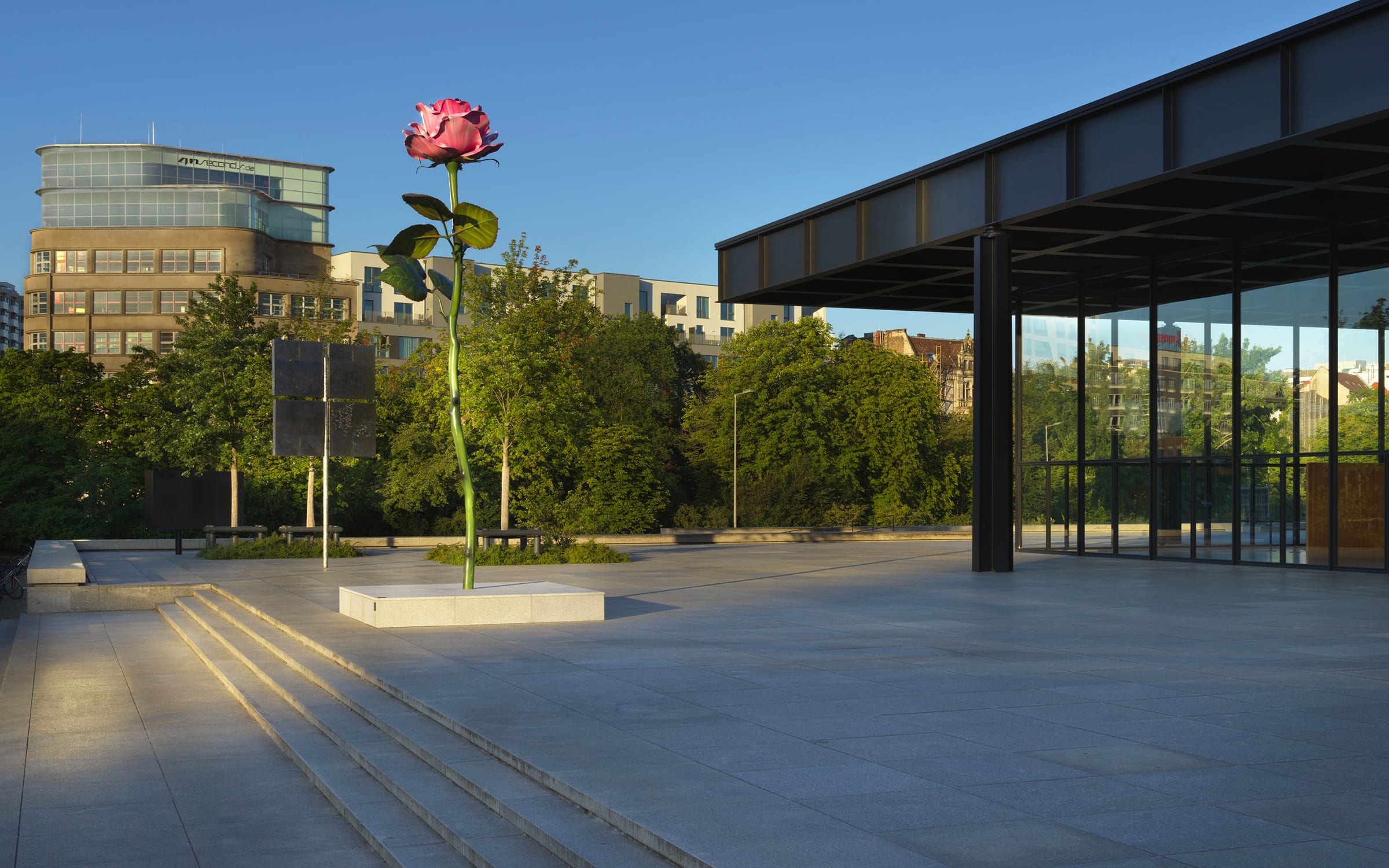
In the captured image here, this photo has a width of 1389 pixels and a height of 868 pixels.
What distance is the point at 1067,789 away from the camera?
6.31 metres

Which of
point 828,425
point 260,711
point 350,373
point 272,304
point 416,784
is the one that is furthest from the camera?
point 272,304

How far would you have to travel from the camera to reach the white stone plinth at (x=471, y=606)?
14.5 m

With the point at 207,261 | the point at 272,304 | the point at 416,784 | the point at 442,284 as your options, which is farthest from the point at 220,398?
the point at 207,261

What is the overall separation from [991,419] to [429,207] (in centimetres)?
1383

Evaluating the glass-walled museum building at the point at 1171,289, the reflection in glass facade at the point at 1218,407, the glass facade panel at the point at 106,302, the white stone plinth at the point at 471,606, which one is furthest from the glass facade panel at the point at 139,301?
the white stone plinth at the point at 471,606

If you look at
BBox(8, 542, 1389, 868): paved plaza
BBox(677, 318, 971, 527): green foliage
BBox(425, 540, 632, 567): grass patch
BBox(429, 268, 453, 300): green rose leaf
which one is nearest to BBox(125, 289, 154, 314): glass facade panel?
BBox(677, 318, 971, 527): green foliage

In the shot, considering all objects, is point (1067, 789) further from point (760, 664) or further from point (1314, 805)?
point (760, 664)

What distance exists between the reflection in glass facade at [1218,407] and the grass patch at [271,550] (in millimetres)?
18057

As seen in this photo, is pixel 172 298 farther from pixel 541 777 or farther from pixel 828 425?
pixel 541 777

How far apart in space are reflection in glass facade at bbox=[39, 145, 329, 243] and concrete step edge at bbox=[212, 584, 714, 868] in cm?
11147

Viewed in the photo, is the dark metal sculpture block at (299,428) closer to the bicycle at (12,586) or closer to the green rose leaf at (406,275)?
the bicycle at (12,586)

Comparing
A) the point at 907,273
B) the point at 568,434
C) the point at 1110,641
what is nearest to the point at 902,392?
the point at 568,434

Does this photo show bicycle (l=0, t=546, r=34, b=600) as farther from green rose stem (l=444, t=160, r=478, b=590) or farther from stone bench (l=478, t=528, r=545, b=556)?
green rose stem (l=444, t=160, r=478, b=590)

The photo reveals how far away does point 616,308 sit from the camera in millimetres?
121188
